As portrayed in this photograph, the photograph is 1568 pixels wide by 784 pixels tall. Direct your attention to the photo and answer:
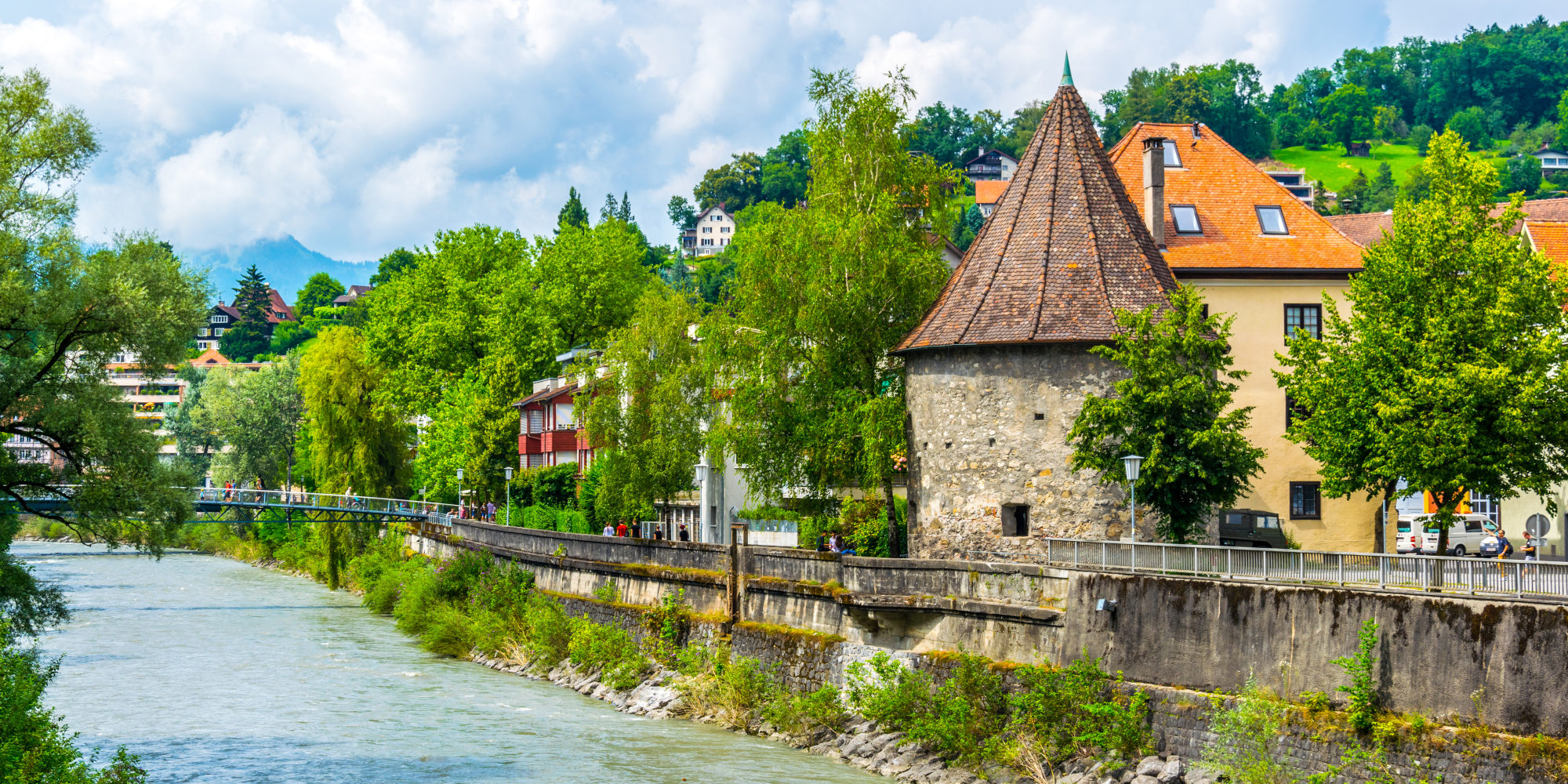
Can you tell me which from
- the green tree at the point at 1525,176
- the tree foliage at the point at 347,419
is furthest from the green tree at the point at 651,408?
the green tree at the point at 1525,176

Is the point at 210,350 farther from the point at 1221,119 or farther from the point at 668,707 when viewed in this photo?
the point at 668,707

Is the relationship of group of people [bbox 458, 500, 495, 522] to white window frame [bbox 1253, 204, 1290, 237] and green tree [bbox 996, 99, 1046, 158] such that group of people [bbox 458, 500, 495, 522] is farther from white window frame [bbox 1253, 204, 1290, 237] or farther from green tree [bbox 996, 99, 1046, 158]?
green tree [bbox 996, 99, 1046, 158]

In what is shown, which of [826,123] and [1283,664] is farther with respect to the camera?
[826,123]

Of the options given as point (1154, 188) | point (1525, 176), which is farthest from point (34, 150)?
point (1525, 176)

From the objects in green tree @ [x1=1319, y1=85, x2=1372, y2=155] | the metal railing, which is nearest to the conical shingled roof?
the metal railing

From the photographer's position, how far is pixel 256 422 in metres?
84.2

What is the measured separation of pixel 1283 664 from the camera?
18688 millimetres

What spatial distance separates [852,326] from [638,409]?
15.7 metres

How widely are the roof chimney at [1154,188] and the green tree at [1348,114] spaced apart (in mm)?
129261

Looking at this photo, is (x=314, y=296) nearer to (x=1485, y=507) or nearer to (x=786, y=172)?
(x=786, y=172)

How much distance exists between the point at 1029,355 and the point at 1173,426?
3242 mm

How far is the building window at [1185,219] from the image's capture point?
35.3 m

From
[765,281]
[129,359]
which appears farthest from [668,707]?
[129,359]

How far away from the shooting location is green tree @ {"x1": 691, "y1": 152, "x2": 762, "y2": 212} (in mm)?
158250
